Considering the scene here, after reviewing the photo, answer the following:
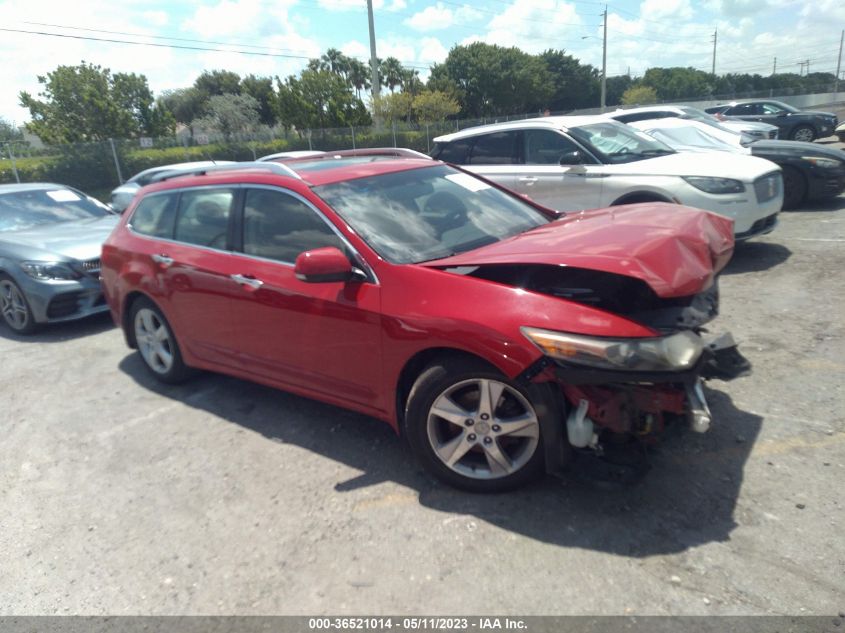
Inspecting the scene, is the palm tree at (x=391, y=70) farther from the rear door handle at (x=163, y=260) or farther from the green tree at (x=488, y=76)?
the rear door handle at (x=163, y=260)

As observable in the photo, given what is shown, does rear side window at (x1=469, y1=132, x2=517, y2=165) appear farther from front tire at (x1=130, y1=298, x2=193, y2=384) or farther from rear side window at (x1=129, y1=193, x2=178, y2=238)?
front tire at (x1=130, y1=298, x2=193, y2=384)

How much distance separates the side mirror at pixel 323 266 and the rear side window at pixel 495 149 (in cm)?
529

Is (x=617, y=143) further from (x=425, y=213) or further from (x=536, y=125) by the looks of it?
(x=425, y=213)

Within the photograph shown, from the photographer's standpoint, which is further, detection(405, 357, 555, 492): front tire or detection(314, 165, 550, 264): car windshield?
detection(314, 165, 550, 264): car windshield

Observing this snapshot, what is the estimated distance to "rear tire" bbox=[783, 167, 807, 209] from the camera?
9469 millimetres

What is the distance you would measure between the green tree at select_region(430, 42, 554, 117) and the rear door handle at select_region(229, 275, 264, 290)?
6314 cm

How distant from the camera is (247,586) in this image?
283 cm

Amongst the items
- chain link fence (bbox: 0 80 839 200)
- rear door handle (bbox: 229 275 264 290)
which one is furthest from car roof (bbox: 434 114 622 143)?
chain link fence (bbox: 0 80 839 200)

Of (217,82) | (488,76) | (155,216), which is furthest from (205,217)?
(217,82)

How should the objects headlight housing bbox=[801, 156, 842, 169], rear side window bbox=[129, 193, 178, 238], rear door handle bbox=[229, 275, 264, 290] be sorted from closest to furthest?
1. rear door handle bbox=[229, 275, 264, 290]
2. rear side window bbox=[129, 193, 178, 238]
3. headlight housing bbox=[801, 156, 842, 169]

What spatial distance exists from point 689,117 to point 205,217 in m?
12.5

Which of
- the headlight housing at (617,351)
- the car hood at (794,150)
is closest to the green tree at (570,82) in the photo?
the car hood at (794,150)

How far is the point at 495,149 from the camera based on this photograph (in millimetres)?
8320

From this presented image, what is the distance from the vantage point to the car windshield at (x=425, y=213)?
3660mm
